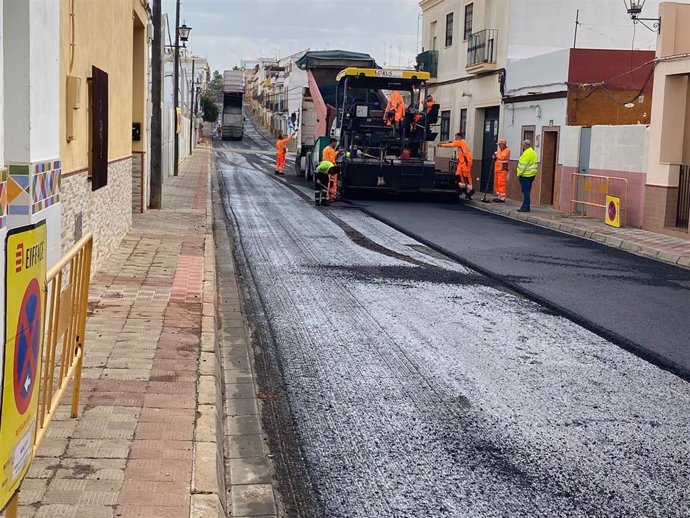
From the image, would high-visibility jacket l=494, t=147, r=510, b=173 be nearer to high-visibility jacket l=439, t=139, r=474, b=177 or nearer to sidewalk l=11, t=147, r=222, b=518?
high-visibility jacket l=439, t=139, r=474, b=177

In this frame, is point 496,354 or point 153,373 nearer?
point 153,373

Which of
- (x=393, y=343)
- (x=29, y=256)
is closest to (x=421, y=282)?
(x=393, y=343)

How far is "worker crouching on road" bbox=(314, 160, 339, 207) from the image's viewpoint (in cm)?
2186

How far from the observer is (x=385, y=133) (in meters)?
24.9

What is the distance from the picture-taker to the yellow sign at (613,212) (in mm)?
18688

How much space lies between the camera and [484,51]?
2911 cm

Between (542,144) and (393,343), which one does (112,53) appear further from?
(542,144)

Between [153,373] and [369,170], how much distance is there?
17.3 meters

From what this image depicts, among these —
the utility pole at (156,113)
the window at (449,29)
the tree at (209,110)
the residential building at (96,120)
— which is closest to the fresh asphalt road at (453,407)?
the residential building at (96,120)

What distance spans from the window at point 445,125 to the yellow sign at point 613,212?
621 inches

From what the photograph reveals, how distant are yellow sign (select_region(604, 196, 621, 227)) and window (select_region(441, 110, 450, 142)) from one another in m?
15.8

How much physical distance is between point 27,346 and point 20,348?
0.09 metres

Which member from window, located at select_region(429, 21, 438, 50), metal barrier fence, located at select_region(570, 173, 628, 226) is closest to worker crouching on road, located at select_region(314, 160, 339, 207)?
metal barrier fence, located at select_region(570, 173, 628, 226)

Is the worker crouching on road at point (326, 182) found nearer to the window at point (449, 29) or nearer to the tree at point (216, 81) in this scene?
the window at point (449, 29)
